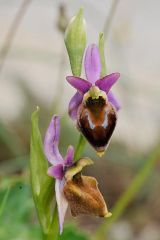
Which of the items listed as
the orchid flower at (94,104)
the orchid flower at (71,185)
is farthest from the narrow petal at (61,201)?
the orchid flower at (94,104)

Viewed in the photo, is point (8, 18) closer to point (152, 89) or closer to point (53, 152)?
point (152, 89)

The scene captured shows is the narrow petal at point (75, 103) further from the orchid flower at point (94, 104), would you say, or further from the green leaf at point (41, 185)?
the green leaf at point (41, 185)

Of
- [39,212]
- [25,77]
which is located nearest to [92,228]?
[25,77]

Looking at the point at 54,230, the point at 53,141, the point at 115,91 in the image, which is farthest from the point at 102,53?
the point at 115,91

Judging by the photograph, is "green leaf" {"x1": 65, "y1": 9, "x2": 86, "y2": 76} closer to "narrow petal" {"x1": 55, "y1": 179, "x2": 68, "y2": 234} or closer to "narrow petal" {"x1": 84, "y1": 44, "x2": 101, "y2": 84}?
"narrow petal" {"x1": 84, "y1": 44, "x2": 101, "y2": 84}

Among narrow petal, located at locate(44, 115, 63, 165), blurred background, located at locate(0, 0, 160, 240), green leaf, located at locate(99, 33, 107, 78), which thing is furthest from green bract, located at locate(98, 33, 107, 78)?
blurred background, located at locate(0, 0, 160, 240)
